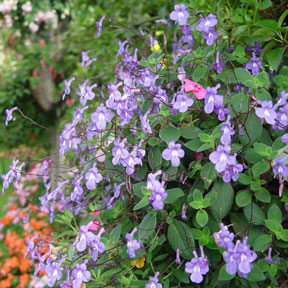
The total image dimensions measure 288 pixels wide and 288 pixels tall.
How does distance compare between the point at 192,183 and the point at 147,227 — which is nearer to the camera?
the point at 147,227

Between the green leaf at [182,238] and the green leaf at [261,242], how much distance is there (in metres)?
0.14

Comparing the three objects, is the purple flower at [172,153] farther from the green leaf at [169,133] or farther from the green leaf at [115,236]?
the green leaf at [115,236]

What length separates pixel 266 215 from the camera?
97cm

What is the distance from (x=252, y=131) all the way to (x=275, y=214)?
0.64 ft

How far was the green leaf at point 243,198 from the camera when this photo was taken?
0.92 metres

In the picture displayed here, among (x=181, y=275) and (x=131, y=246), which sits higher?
(x=131, y=246)

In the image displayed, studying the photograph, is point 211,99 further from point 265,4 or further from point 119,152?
point 265,4

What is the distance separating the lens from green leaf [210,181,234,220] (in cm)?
92

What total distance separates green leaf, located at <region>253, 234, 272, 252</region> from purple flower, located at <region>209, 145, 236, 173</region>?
217 mm

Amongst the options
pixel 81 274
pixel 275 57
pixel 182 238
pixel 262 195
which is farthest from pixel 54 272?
pixel 275 57

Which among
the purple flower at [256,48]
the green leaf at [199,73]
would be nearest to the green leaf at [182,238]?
the green leaf at [199,73]

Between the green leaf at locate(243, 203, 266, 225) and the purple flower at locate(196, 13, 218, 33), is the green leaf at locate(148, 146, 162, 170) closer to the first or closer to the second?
the green leaf at locate(243, 203, 266, 225)

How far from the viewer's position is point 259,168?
35.4 inches

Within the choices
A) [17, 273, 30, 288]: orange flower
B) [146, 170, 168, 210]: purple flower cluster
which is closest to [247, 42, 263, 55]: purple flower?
[146, 170, 168, 210]: purple flower cluster
